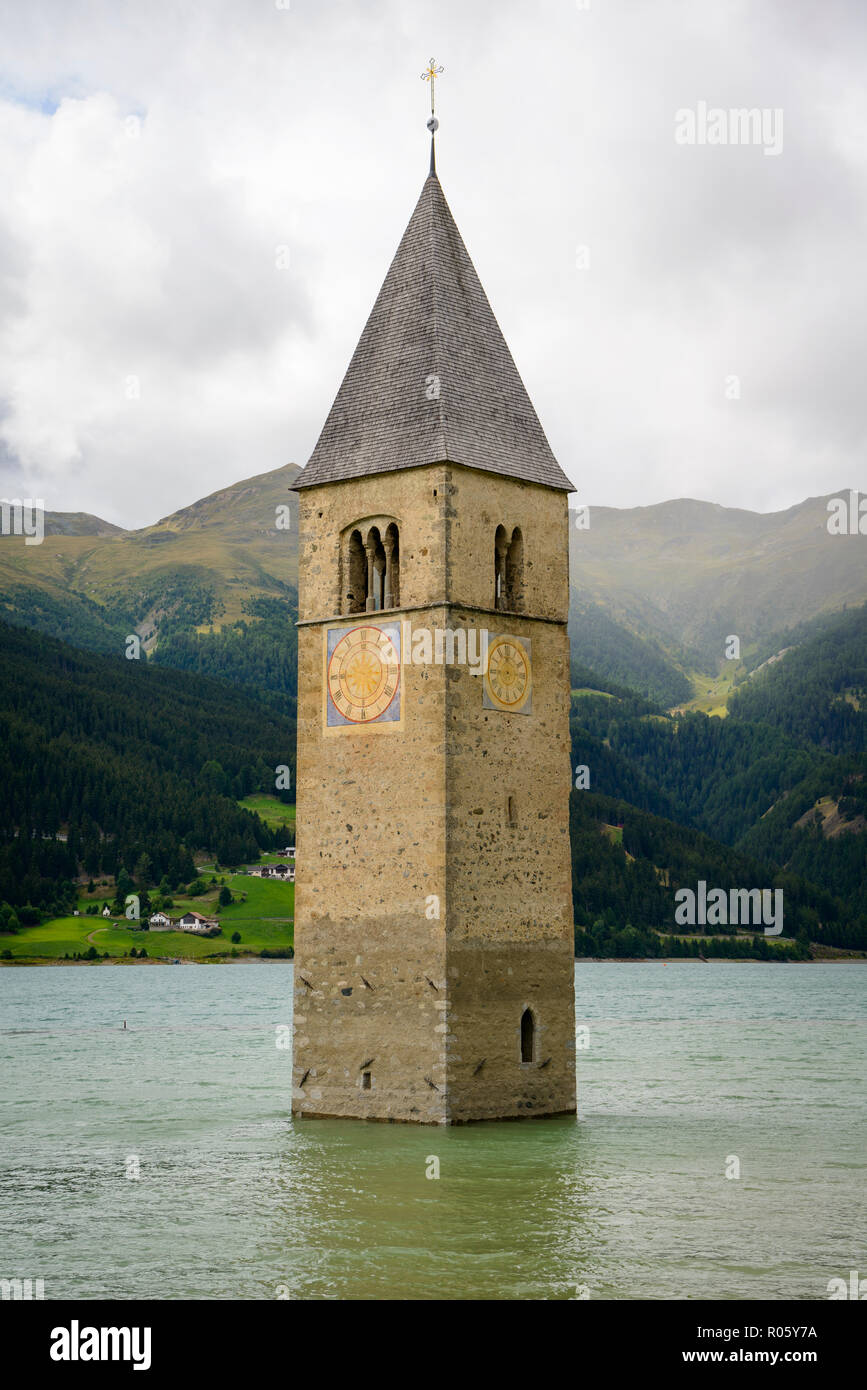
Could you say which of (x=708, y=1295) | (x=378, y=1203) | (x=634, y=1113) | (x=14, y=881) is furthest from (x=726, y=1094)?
(x=14, y=881)

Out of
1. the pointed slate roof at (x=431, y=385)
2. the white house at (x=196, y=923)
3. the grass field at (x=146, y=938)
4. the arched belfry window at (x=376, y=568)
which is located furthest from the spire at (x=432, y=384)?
the white house at (x=196, y=923)

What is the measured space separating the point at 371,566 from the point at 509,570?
2.84 meters

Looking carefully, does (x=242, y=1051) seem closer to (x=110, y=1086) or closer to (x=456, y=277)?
(x=110, y=1086)

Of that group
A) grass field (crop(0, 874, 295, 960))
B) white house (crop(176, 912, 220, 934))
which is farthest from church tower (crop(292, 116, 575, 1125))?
white house (crop(176, 912, 220, 934))

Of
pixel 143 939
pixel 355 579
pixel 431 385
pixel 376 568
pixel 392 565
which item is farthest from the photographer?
pixel 143 939

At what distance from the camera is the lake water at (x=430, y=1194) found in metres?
22.3

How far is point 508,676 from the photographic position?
34312mm

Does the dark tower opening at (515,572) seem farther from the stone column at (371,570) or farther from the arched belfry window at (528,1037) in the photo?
the arched belfry window at (528,1037)

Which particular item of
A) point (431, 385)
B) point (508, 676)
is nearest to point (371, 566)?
point (508, 676)

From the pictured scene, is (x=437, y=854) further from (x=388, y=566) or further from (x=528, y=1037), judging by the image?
(x=388, y=566)

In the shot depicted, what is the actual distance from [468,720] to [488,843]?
2413 millimetres

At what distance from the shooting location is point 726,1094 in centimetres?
4878

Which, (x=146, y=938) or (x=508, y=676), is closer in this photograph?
(x=508, y=676)

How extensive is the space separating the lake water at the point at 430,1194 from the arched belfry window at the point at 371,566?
10293 millimetres
